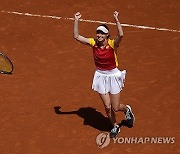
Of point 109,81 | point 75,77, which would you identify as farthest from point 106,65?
point 75,77

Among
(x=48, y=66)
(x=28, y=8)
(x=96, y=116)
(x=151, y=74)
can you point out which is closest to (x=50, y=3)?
(x=28, y=8)

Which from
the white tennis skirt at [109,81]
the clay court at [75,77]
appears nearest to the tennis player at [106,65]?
the white tennis skirt at [109,81]

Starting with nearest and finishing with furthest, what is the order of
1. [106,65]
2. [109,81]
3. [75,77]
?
[106,65], [109,81], [75,77]

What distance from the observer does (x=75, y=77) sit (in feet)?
42.7

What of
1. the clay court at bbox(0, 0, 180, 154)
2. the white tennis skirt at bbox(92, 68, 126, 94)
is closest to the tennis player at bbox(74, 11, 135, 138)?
the white tennis skirt at bbox(92, 68, 126, 94)

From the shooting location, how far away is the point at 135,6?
17.1 metres

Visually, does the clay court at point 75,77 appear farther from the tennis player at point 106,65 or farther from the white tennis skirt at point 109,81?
Answer: the white tennis skirt at point 109,81

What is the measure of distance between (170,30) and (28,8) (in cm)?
498

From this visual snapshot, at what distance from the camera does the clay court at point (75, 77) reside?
10789 millimetres

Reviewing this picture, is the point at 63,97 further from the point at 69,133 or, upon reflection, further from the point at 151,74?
the point at 151,74

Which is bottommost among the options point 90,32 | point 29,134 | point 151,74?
point 29,134

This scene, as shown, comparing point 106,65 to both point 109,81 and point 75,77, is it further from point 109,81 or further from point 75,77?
point 75,77

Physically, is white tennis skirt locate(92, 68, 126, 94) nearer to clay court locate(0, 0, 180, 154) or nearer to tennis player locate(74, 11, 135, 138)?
tennis player locate(74, 11, 135, 138)

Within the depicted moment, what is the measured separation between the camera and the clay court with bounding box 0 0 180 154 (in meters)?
10.8
